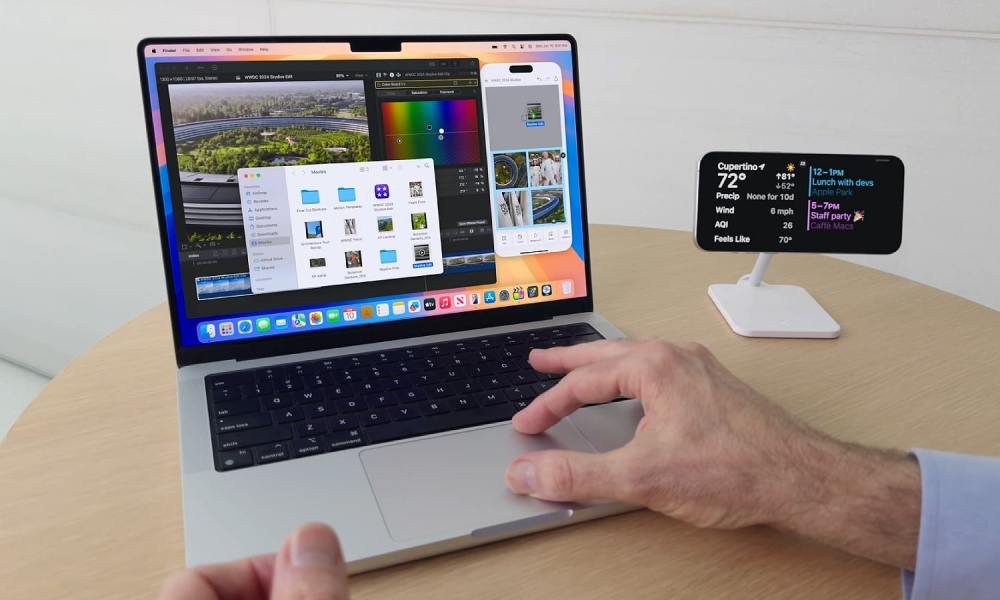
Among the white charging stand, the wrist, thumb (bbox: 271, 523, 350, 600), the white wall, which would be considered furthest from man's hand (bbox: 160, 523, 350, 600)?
the white wall

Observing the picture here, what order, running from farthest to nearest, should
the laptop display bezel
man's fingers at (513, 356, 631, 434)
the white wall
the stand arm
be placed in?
1. the white wall
2. the stand arm
3. the laptop display bezel
4. man's fingers at (513, 356, 631, 434)

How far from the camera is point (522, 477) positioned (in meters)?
0.65

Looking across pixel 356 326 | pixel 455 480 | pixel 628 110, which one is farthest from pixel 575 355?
pixel 628 110

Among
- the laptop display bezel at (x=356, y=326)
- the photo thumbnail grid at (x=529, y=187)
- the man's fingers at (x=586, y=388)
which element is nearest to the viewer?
the man's fingers at (x=586, y=388)

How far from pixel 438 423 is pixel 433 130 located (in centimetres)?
38

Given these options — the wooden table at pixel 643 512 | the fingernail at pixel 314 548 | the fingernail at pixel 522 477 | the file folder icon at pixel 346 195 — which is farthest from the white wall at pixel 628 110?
the fingernail at pixel 314 548

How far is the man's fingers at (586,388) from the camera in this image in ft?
2.33

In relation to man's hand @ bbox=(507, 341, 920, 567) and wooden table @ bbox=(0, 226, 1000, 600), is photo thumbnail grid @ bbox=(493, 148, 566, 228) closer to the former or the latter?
wooden table @ bbox=(0, 226, 1000, 600)

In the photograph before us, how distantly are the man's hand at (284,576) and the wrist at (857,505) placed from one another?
1.26ft

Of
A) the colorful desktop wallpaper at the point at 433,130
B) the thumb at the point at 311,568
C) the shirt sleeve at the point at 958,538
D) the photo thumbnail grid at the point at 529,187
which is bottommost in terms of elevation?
the shirt sleeve at the point at 958,538

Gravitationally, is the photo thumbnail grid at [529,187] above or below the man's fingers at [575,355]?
above

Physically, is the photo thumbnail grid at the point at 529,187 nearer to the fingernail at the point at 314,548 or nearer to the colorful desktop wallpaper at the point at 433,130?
the colorful desktop wallpaper at the point at 433,130

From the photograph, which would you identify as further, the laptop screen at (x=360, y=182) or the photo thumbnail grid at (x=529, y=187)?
the photo thumbnail grid at (x=529, y=187)

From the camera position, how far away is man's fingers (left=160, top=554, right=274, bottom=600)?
421mm
